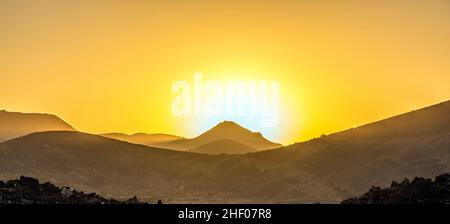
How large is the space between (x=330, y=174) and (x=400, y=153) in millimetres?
5418

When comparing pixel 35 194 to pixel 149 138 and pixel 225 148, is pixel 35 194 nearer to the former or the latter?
pixel 225 148

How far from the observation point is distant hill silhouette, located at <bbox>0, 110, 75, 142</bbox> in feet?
354

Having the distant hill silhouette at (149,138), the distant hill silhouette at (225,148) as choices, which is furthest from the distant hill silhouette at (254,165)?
the distant hill silhouette at (149,138)

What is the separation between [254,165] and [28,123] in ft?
231

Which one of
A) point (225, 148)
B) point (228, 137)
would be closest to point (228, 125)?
point (228, 137)

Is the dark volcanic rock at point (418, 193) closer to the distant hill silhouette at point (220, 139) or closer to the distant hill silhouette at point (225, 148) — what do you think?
the distant hill silhouette at point (225, 148)

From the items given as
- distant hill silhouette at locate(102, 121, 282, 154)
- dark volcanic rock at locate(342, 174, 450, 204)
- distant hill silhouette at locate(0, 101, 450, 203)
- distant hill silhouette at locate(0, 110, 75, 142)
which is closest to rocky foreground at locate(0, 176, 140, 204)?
dark volcanic rock at locate(342, 174, 450, 204)

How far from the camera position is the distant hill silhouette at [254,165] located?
4462 cm

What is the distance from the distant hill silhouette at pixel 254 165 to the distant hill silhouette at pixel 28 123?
45.3m

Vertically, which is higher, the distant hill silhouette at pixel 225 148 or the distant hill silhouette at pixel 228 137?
the distant hill silhouette at pixel 228 137

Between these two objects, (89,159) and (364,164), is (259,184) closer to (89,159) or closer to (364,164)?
(364,164)

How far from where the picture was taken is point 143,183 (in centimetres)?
5075

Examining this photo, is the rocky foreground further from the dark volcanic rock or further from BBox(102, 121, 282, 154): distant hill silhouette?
BBox(102, 121, 282, 154): distant hill silhouette
